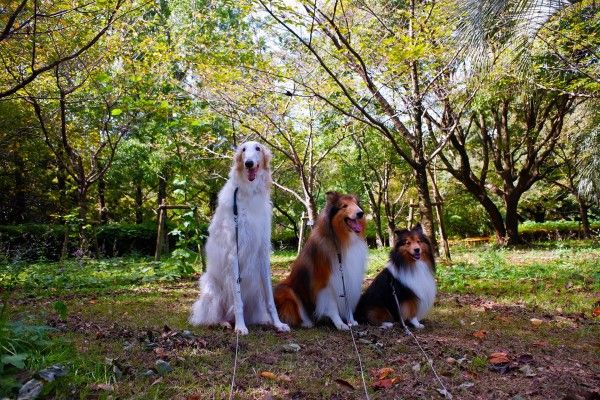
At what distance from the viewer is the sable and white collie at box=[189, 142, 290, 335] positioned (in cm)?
414

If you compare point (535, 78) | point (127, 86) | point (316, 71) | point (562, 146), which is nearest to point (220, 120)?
point (127, 86)

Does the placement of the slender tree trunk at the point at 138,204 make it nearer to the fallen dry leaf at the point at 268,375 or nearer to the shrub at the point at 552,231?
the shrub at the point at 552,231

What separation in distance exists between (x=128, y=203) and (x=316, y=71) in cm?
1631

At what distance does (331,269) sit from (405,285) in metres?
0.74

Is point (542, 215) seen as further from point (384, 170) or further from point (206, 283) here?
point (206, 283)

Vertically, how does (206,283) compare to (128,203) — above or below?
below

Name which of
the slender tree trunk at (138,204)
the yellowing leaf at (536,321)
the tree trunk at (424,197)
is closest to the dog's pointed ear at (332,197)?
the yellowing leaf at (536,321)

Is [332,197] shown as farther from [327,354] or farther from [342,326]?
[327,354]

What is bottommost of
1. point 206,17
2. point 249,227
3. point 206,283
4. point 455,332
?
point 455,332

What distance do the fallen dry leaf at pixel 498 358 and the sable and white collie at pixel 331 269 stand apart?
1372 mm

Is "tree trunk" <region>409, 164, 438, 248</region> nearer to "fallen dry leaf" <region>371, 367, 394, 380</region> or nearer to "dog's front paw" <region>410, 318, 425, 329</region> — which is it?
"dog's front paw" <region>410, 318, 425, 329</region>

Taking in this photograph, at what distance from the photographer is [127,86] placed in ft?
37.7

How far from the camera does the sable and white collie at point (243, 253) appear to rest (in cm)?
414

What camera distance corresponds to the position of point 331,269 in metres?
4.30
